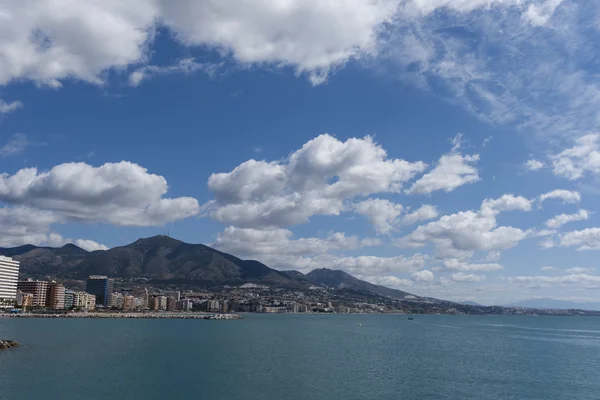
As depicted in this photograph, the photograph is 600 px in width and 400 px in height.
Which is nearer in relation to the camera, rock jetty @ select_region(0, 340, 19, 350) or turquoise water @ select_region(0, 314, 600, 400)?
turquoise water @ select_region(0, 314, 600, 400)

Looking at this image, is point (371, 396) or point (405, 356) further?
point (405, 356)

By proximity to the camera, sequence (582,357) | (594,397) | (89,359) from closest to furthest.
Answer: (594,397) < (89,359) < (582,357)

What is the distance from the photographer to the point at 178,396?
47.5m

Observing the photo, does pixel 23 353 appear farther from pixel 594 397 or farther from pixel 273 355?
pixel 594 397

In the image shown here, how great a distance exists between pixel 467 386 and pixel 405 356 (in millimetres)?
27840

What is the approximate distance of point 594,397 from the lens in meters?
51.4

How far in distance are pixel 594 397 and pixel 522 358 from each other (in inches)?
1305

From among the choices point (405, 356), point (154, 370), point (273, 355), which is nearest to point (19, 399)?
point (154, 370)

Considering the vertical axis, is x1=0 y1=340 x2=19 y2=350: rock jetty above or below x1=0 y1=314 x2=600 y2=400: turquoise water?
above

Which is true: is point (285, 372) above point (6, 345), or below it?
below

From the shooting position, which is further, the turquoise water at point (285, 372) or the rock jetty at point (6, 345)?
the rock jetty at point (6, 345)

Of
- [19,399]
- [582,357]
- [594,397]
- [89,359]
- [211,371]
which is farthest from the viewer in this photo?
[582,357]

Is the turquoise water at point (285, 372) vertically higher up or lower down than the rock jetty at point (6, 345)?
lower down

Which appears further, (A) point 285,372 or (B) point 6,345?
(B) point 6,345
